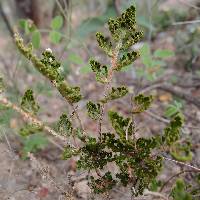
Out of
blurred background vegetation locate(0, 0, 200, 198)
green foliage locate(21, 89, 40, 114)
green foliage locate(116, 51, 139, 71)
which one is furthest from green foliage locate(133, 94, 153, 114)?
blurred background vegetation locate(0, 0, 200, 198)

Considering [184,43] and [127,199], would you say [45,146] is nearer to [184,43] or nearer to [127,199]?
[127,199]

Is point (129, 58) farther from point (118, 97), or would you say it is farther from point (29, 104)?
point (29, 104)

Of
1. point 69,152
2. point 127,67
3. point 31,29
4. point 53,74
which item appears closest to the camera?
point 53,74

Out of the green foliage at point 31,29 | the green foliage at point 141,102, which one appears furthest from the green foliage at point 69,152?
the green foliage at point 31,29

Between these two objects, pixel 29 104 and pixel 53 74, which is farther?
pixel 29 104

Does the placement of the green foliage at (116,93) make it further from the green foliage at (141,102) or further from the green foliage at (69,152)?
the green foliage at (69,152)

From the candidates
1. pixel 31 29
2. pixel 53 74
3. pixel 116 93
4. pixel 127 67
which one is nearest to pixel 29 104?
pixel 53 74

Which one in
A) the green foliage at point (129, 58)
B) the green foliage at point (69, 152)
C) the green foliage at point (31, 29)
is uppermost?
the green foliage at point (31, 29)

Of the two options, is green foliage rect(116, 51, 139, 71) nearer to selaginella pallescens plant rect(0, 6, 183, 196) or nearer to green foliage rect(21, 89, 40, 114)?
selaginella pallescens plant rect(0, 6, 183, 196)

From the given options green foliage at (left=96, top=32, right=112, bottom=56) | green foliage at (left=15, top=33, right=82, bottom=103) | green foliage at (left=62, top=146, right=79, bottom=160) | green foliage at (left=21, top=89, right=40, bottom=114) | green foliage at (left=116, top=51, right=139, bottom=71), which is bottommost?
green foliage at (left=62, top=146, right=79, bottom=160)
